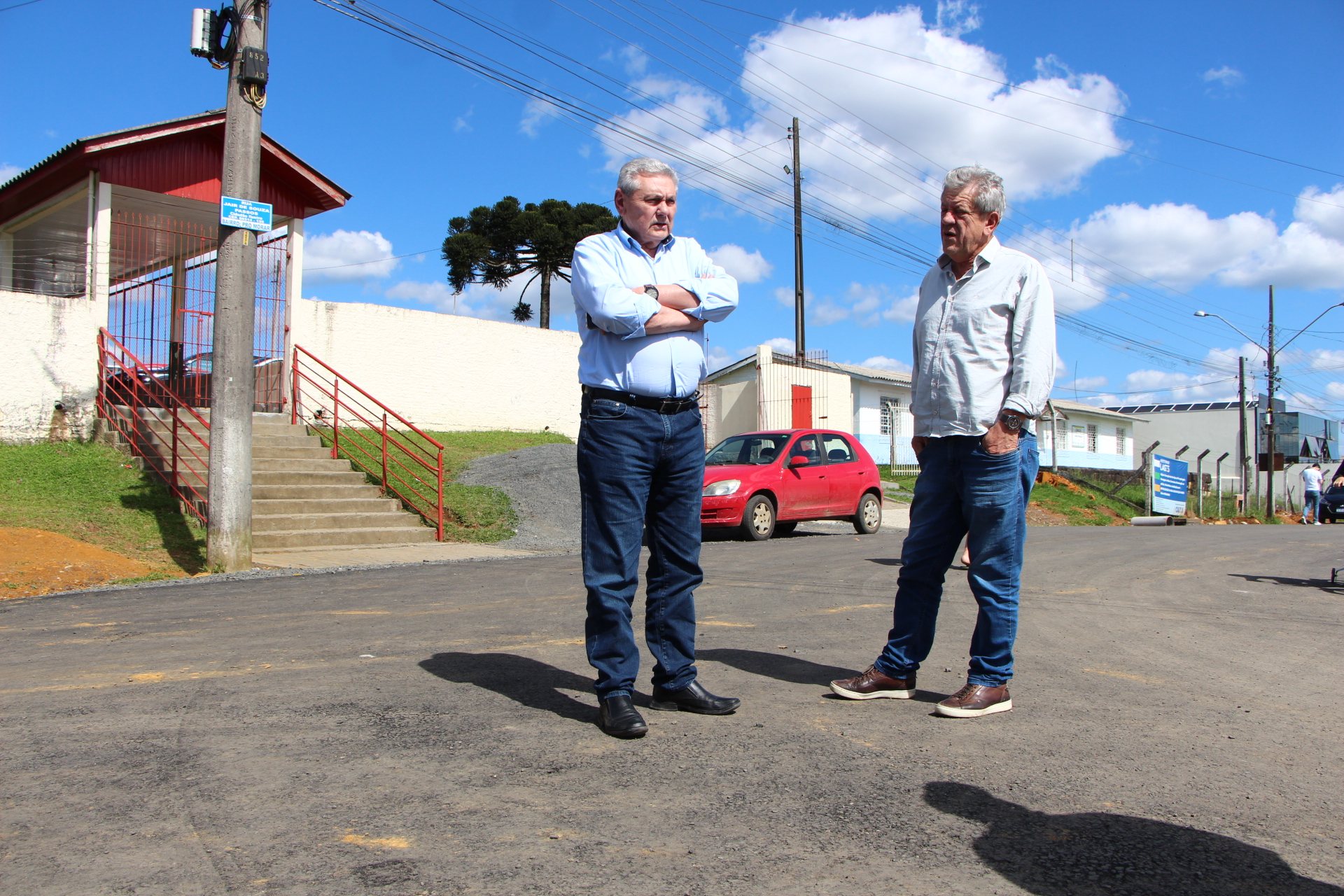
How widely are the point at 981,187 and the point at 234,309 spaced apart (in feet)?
24.8

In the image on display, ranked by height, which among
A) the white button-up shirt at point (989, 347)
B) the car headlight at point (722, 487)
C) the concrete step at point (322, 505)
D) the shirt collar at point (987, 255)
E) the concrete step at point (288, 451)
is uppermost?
the shirt collar at point (987, 255)

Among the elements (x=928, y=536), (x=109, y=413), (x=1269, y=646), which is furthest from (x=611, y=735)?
(x=109, y=413)

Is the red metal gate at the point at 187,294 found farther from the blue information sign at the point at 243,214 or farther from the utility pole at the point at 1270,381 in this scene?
the utility pole at the point at 1270,381

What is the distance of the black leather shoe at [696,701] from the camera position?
3578mm

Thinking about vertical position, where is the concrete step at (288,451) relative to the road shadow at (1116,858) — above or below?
above

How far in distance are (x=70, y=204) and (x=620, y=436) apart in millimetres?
15741

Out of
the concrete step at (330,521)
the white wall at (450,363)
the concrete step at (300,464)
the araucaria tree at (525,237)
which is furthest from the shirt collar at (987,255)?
the araucaria tree at (525,237)

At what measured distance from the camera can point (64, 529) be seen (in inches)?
388

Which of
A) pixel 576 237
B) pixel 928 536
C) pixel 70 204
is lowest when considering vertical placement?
pixel 928 536

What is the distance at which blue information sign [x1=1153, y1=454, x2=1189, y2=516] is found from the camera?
25.6m

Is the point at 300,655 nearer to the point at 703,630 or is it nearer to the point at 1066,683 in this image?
the point at 703,630

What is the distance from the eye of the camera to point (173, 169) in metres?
15.0

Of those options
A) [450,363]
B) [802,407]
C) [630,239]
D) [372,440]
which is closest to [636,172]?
[630,239]

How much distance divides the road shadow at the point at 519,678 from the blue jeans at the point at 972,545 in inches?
47.4
